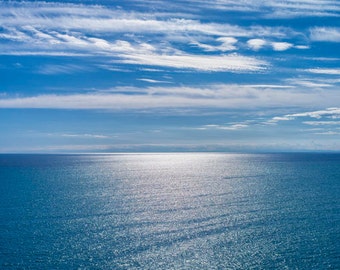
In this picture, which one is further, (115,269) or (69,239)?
(69,239)

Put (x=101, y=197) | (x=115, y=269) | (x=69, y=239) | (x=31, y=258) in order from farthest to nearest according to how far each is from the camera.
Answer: (x=101, y=197), (x=69, y=239), (x=31, y=258), (x=115, y=269)

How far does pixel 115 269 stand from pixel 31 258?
11.1 meters

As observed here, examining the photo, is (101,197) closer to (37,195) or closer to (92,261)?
(37,195)

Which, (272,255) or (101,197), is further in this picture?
(101,197)

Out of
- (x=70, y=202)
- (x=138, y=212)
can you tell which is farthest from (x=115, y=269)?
(x=70, y=202)

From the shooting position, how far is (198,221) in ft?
200

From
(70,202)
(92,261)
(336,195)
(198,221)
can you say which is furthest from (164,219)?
(336,195)

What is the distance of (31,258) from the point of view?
4172 cm

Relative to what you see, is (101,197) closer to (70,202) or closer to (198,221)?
(70,202)

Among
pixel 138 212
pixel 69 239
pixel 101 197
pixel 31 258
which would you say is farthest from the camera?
pixel 101 197

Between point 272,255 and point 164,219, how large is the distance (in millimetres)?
23821

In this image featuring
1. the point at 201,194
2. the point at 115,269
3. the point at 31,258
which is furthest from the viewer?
the point at 201,194

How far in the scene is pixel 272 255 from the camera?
4300 centimetres

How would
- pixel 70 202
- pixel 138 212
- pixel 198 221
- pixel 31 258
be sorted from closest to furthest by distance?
pixel 31 258 < pixel 198 221 < pixel 138 212 < pixel 70 202
